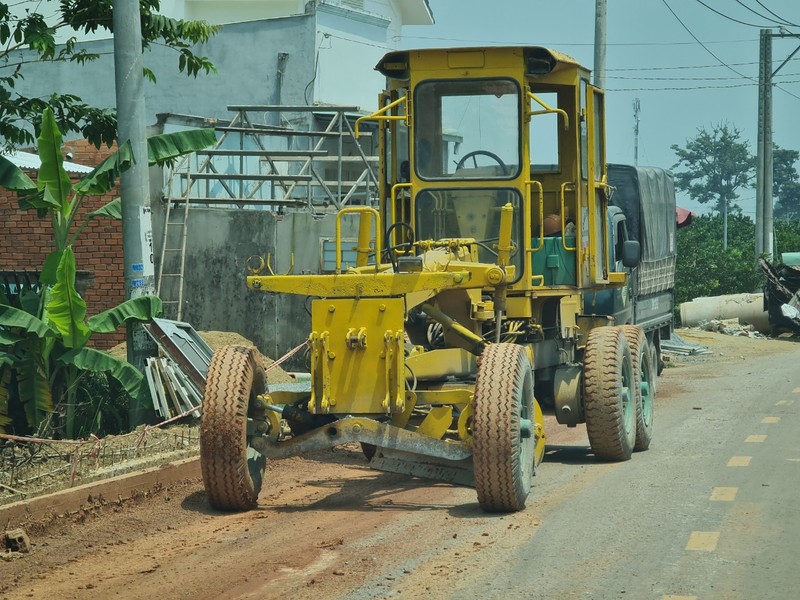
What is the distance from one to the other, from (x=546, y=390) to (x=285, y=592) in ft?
18.8

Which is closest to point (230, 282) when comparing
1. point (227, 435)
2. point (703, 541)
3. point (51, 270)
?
point (51, 270)

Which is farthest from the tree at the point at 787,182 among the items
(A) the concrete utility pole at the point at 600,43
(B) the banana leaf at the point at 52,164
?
(B) the banana leaf at the point at 52,164

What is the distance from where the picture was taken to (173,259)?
17625mm

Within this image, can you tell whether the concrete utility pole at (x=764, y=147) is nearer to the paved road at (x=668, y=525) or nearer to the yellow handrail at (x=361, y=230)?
the paved road at (x=668, y=525)

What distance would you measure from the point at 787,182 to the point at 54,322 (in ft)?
340

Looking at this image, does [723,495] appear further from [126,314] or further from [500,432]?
[126,314]

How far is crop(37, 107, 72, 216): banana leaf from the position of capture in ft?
37.2

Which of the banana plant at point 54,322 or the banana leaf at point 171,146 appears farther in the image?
the banana leaf at point 171,146

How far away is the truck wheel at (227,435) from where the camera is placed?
8789 mm

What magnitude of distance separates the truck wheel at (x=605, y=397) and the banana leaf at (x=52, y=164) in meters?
5.09

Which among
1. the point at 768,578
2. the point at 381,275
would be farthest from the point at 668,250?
the point at 768,578

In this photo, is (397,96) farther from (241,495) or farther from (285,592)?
(285,592)

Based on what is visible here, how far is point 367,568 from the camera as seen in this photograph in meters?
7.19

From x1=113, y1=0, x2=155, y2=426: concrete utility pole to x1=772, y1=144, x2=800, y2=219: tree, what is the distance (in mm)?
97431
